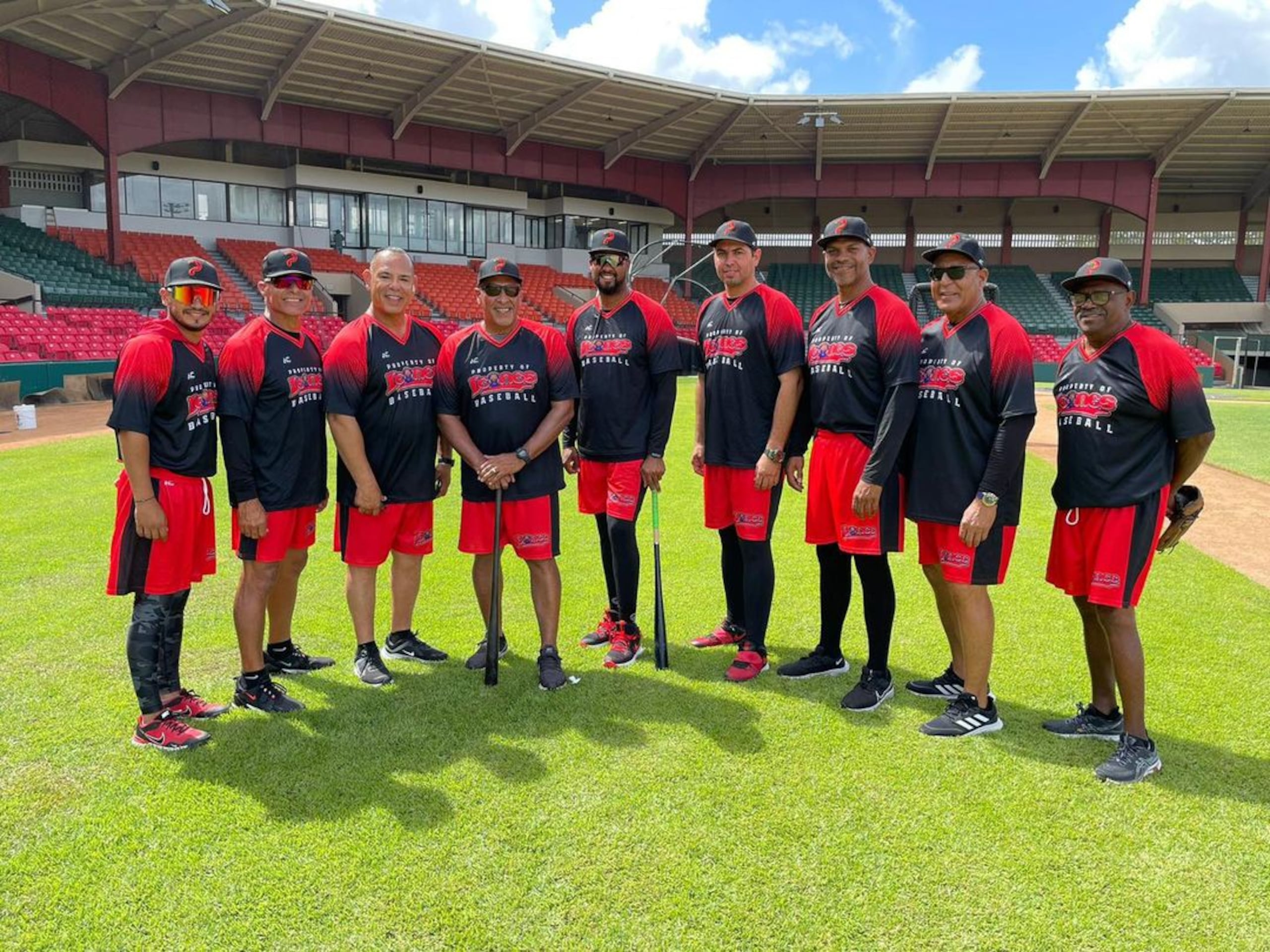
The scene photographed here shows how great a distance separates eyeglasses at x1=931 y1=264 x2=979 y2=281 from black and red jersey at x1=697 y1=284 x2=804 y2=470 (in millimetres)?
803

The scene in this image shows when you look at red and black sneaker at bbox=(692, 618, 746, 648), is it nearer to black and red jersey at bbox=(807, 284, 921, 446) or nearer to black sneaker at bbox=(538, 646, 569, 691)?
black sneaker at bbox=(538, 646, 569, 691)

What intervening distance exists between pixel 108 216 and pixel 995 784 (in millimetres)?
30486

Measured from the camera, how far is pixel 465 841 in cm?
309

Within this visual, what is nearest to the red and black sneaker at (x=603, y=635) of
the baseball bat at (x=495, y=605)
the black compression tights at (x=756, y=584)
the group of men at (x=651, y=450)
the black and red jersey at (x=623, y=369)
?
the group of men at (x=651, y=450)

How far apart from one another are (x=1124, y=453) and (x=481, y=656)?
3.35 m

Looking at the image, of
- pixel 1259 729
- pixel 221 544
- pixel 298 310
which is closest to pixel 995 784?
pixel 1259 729

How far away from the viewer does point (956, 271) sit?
157 inches

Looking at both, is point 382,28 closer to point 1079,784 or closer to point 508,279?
point 508,279

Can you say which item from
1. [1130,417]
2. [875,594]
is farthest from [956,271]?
[875,594]

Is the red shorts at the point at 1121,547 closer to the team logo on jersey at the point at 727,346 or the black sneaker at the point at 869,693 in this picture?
the black sneaker at the point at 869,693

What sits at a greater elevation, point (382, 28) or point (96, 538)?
point (382, 28)

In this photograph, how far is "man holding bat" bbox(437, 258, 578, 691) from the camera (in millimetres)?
4637

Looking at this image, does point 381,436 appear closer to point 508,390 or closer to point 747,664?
point 508,390

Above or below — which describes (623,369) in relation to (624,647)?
above
